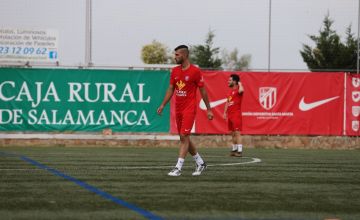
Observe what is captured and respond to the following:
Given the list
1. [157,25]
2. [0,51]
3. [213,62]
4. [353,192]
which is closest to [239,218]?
[353,192]

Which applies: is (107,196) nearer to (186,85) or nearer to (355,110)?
(186,85)

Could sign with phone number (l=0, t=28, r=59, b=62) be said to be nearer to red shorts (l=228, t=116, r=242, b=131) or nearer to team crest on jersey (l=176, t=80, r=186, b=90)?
red shorts (l=228, t=116, r=242, b=131)

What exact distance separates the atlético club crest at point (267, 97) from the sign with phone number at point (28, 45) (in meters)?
7.41

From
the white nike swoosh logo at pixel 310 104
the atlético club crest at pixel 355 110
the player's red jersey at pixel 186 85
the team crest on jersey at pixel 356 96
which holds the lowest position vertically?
the atlético club crest at pixel 355 110

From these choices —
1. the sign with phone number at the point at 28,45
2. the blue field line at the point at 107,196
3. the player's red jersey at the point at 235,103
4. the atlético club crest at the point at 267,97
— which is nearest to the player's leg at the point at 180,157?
the blue field line at the point at 107,196

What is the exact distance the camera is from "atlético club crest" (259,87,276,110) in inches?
893

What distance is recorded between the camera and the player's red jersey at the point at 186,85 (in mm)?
10500

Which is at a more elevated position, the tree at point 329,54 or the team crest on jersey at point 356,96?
the tree at point 329,54

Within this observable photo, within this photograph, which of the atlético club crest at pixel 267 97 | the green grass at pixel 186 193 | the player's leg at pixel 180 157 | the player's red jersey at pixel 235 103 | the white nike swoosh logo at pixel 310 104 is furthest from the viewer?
the white nike swoosh logo at pixel 310 104

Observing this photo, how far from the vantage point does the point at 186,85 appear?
34.5 ft

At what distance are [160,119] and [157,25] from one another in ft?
12.0

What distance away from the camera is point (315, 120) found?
22891mm

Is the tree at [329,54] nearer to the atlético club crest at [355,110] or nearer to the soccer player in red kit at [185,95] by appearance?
the atlético club crest at [355,110]

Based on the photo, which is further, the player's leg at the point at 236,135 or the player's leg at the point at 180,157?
the player's leg at the point at 236,135
